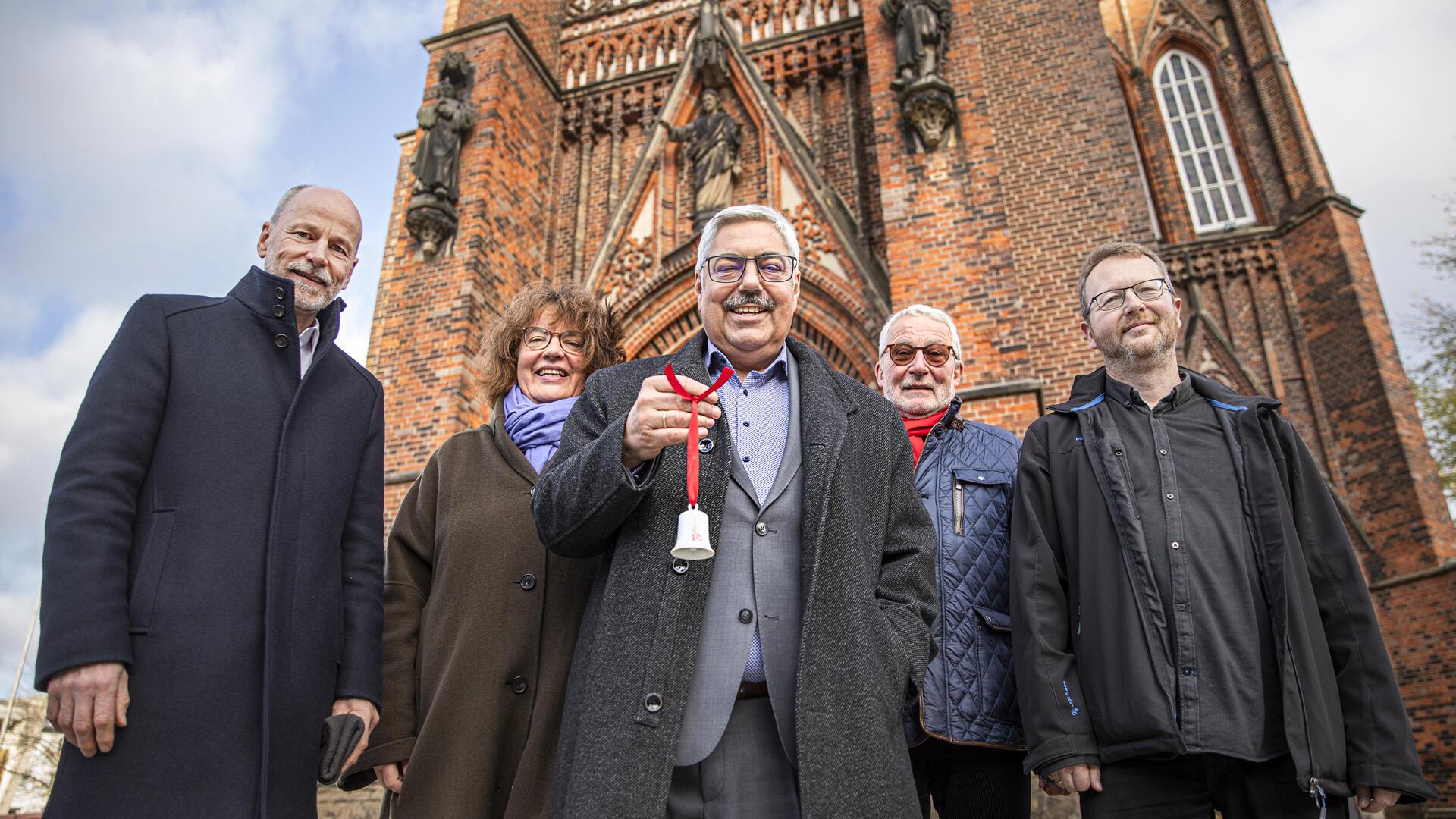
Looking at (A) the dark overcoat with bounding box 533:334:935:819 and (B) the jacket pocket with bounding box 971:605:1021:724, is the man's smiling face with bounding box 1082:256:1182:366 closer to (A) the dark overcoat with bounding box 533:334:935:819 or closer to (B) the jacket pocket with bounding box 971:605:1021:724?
(B) the jacket pocket with bounding box 971:605:1021:724

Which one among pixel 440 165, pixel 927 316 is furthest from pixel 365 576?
pixel 440 165

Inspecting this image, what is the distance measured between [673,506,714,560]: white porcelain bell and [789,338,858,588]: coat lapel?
1.14ft

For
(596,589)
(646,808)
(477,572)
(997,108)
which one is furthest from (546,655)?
(997,108)

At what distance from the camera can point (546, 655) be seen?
7.53 feet

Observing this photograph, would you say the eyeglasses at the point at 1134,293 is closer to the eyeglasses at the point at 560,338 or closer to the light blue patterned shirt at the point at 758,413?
the light blue patterned shirt at the point at 758,413

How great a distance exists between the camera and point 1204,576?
7.47ft

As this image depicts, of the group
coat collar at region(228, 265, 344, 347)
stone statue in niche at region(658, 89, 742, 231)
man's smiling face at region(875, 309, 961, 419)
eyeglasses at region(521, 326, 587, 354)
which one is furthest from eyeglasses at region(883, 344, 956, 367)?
stone statue in niche at region(658, 89, 742, 231)

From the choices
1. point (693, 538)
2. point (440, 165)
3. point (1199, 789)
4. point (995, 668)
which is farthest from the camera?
point (440, 165)

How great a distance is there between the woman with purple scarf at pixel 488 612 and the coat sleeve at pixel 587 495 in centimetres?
52

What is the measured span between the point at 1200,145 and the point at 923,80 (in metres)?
7.72

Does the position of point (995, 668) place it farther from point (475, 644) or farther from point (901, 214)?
point (901, 214)

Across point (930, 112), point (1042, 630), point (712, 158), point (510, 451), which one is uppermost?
point (712, 158)

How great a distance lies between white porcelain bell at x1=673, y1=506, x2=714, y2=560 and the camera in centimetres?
147

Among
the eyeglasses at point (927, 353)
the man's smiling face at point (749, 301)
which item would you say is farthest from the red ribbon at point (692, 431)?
the eyeglasses at point (927, 353)
